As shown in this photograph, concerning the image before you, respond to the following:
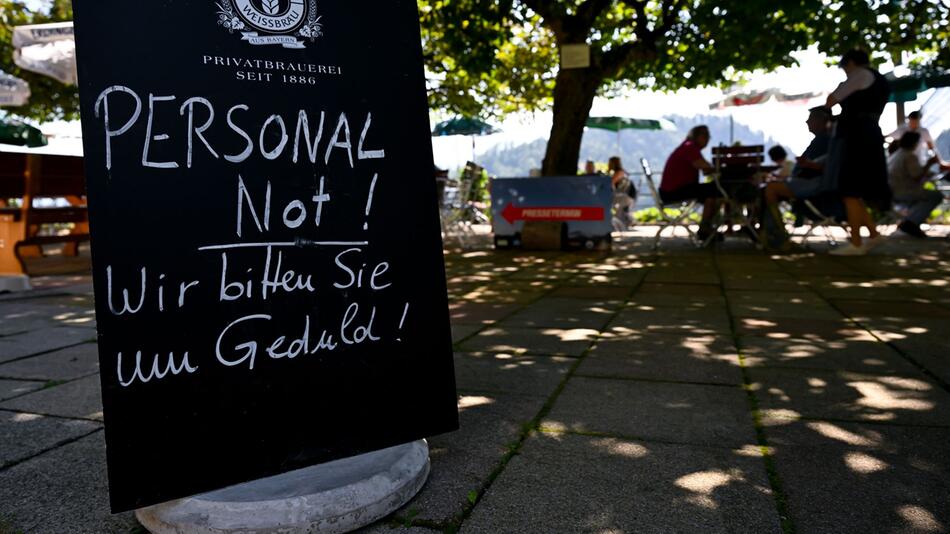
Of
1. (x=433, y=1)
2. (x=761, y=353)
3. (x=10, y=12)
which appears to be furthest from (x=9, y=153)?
(x=10, y=12)

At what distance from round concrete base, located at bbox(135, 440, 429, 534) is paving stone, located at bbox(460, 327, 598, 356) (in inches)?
69.3

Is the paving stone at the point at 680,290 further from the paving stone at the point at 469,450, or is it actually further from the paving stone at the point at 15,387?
the paving stone at the point at 15,387

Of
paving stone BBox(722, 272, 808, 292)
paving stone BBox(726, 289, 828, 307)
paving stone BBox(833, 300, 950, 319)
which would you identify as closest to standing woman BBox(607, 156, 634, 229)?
paving stone BBox(722, 272, 808, 292)

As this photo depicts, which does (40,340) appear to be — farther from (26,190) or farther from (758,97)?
(758,97)

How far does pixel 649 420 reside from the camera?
2422mm

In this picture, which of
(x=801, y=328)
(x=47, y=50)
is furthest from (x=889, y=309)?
(x=47, y=50)

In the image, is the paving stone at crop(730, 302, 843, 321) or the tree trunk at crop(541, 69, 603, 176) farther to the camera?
the tree trunk at crop(541, 69, 603, 176)

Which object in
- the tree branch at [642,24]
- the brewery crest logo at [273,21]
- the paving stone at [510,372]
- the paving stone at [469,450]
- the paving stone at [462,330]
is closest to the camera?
the brewery crest logo at [273,21]

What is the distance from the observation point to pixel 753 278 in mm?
6238

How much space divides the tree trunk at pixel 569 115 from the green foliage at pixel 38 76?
38.1ft

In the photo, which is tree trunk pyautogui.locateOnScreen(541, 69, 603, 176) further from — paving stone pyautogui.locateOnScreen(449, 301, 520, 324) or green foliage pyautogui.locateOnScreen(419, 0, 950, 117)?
paving stone pyautogui.locateOnScreen(449, 301, 520, 324)

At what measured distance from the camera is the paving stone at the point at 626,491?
167cm

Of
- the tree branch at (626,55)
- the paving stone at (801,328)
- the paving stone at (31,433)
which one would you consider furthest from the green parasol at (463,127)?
the paving stone at (31,433)

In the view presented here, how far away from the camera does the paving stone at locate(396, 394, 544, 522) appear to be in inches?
71.0
